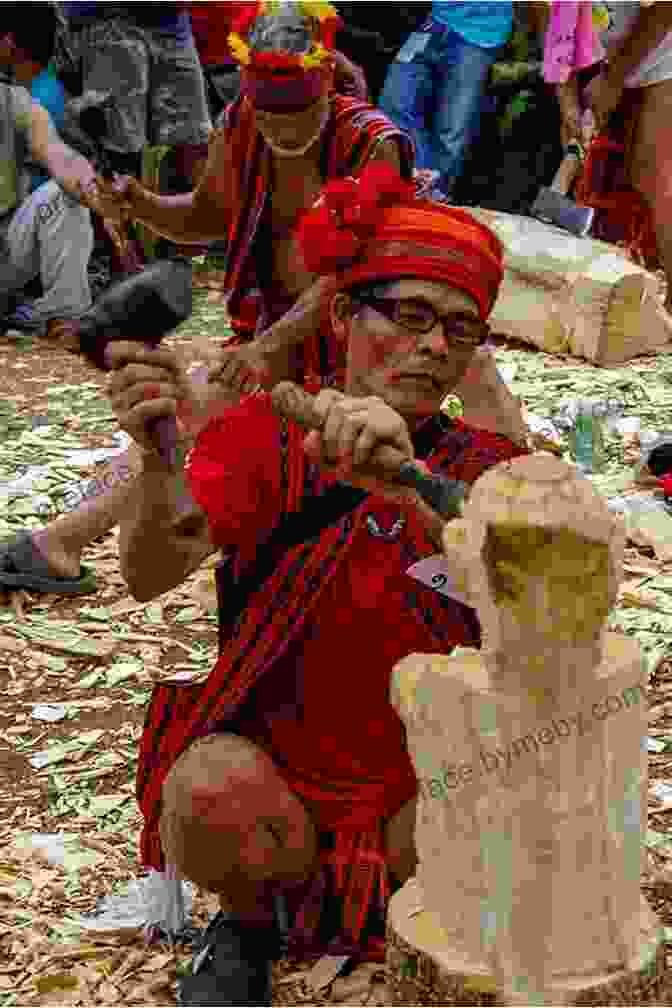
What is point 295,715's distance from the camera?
3.03 m

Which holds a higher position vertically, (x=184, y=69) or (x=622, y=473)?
(x=184, y=69)

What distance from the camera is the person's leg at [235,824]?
2.88 metres

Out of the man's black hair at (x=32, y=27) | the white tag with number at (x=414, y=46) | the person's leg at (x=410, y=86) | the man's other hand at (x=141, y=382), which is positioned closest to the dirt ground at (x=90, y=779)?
the man's other hand at (x=141, y=382)

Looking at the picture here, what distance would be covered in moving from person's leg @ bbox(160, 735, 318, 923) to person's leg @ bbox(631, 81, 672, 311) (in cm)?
446

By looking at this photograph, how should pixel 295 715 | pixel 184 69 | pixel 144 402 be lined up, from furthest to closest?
1. pixel 184 69
2. pixel 295 715
3. pixel 144 402

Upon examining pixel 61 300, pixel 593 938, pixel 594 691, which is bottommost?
pixel 61 300

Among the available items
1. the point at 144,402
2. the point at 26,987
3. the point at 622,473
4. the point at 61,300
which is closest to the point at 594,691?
the point at 144,402

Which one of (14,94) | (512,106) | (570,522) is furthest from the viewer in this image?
(512,106)

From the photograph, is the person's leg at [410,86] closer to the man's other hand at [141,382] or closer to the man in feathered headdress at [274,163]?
the man in feathered headdress at [274,163]

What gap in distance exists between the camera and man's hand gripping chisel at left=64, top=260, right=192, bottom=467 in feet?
8.54

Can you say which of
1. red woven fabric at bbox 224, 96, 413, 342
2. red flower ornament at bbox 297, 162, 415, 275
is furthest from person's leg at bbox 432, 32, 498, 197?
red flower ornament at bbox 297, 162, 415, 275

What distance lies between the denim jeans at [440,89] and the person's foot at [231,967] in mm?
7487

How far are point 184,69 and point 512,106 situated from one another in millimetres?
2250

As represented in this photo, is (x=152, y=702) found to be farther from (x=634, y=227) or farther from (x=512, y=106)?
(x=512, y=106)
